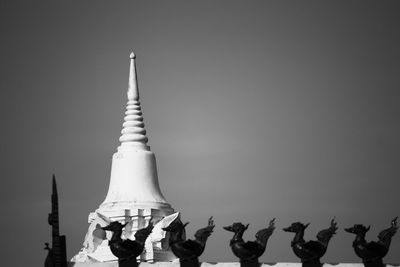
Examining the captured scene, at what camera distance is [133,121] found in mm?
137875

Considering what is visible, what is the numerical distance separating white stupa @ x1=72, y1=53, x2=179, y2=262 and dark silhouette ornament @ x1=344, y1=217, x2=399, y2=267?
1879 centimetres

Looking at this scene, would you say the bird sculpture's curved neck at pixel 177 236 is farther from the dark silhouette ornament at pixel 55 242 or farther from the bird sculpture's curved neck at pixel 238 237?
the dark silhouette ornament at pixel 55 242

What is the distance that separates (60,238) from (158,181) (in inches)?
969

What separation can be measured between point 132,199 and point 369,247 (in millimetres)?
23738

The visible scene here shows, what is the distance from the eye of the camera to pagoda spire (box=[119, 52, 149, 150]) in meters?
138

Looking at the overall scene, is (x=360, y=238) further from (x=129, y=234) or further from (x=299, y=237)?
(x=129, y=234)

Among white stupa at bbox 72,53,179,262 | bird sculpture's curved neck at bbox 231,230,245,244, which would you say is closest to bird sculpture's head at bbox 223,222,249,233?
bird sculpture's curved neck at bbox 231,230,245,244

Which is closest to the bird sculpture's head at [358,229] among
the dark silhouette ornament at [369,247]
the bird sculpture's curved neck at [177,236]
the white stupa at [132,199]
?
the dark silhouette ornament at [369,247]

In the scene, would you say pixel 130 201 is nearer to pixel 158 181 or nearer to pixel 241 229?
pixel 158 181

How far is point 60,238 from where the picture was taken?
11331 cm

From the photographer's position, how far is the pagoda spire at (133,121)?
13750 centimetres

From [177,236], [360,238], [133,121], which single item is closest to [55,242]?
[177,236]

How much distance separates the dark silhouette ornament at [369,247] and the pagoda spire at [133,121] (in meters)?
24.8

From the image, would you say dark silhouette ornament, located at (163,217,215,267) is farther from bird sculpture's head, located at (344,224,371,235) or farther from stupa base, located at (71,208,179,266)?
stupa base, located at (71,208,179,266)
